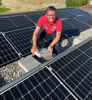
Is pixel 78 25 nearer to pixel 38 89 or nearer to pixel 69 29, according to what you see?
pixel 69 29

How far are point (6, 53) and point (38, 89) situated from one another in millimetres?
4547

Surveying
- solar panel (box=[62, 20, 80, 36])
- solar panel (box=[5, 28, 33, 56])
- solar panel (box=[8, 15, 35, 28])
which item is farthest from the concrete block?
solar panel (box=[62, 20, 80, 36])

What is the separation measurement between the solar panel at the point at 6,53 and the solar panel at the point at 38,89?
11.1 ft

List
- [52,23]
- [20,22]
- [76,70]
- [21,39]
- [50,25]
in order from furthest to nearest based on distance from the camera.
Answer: [20,22]
[21,39]
[50,25]
[52,23]
[76,70]

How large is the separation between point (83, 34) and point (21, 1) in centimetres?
5552

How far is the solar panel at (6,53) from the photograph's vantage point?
6.87m

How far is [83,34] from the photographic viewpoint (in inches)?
550

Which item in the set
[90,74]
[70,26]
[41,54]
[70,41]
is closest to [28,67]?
[41,54]

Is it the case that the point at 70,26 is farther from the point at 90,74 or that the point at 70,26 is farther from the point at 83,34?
the point at 90,74

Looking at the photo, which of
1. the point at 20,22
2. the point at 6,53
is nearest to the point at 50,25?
the point at 6,53

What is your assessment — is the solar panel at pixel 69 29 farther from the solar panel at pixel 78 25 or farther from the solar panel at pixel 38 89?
the solar panel at pixel 38 89

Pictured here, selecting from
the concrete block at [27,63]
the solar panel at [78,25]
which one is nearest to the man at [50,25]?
the concrete block at [27,63]

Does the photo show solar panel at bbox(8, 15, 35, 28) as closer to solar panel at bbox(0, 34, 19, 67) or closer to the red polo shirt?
solar panel at bbox(0, 34, 19, 67)

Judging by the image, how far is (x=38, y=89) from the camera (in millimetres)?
3928
